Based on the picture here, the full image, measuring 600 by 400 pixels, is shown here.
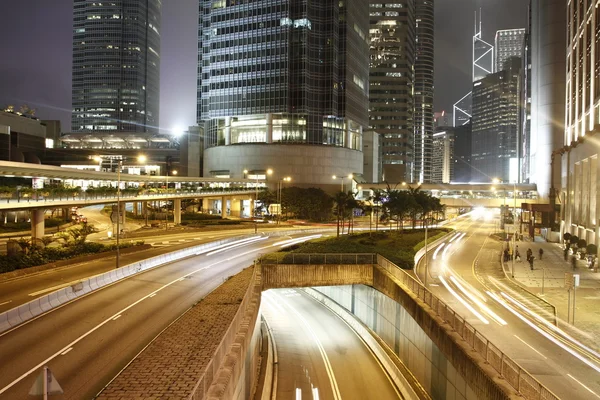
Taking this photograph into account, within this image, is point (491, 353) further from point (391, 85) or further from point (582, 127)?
point (391, 85)

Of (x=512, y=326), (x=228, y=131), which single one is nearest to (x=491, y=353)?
(x=512, y=326)

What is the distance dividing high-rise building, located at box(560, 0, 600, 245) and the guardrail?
110 feet

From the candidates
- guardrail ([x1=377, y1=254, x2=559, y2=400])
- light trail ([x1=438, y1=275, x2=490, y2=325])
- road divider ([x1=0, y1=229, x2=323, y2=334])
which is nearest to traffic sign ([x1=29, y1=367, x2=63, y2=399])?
guardrail ([x1=377, y1=254, x2=559, y2=400])

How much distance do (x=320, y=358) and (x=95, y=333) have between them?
15798 millimetres

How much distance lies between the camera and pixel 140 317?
2250cm

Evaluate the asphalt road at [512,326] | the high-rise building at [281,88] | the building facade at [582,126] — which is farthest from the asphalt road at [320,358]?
the high-rise building at [281,88]

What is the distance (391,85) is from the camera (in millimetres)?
190375

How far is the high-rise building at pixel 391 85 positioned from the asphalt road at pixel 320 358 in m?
155

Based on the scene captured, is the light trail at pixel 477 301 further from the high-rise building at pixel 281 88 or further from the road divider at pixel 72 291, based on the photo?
the high-rise building at pixel 281 88

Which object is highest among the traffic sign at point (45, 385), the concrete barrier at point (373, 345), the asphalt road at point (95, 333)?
the traffic sign at point (45, 385)

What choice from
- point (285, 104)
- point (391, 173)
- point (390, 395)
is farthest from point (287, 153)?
point (390, 395)

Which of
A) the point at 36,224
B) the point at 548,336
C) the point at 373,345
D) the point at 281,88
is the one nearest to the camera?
the point at 548,336

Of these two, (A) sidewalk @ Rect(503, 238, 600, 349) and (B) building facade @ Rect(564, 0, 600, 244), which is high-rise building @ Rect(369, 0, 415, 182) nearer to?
(B) building facade @ Rect(564, 0, 600, 244)

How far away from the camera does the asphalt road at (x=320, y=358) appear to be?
25.9 m
